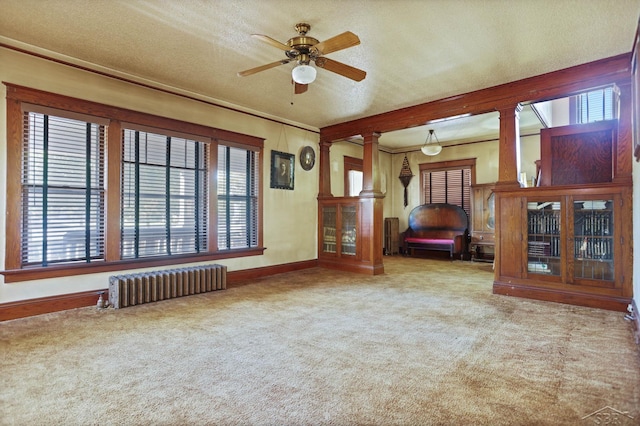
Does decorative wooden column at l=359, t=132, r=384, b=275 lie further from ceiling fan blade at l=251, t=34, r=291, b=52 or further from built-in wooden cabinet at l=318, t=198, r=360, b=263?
ceiling fan blade at l=251, t=34, r=291, b=52

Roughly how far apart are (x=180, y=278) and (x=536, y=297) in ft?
15.1

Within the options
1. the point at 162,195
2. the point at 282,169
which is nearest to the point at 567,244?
the point at 282,169

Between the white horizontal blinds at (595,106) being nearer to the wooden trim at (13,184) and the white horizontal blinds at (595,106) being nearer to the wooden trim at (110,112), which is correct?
the wooden trim at (110,112)

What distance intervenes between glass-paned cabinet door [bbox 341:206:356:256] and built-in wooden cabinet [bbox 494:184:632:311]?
259 centimetres

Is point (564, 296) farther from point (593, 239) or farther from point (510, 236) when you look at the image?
point (510, 236)

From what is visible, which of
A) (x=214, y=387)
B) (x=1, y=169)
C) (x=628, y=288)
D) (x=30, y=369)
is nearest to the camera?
(x=214, y=387)

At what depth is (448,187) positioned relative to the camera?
866cm

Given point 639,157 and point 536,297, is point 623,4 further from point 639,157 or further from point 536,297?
point 536,297

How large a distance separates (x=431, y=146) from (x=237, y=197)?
4333mm

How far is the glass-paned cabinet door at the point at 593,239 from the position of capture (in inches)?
152

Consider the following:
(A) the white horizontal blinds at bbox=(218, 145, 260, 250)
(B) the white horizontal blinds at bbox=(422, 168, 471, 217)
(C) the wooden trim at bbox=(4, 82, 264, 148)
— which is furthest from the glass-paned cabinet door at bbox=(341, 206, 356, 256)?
(B) the white horizontal blinds at bbox=(422, 168, 471, 217)

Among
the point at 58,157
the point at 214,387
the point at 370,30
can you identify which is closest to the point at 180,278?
the point at 58,157

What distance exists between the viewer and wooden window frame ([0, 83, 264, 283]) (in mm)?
3482

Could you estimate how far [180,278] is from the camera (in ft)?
14.4
